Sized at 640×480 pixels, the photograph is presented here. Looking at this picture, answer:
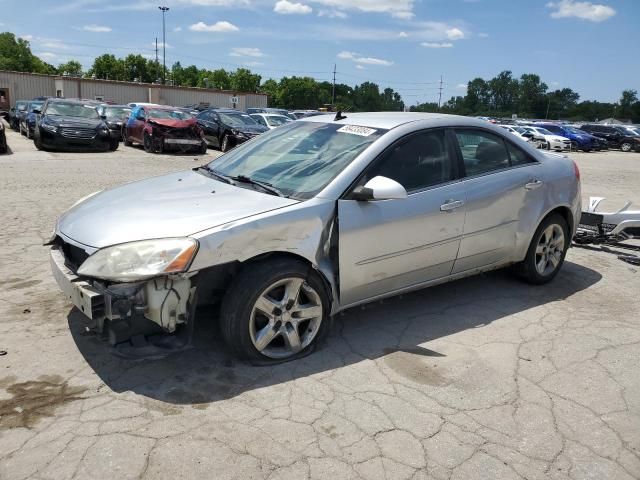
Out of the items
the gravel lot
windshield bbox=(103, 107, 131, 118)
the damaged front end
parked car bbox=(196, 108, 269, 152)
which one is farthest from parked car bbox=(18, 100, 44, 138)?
the damaged front end

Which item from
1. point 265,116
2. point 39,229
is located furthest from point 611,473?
point 265,116

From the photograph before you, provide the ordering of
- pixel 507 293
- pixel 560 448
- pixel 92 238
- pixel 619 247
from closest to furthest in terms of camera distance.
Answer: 1. pixel 560 448
2. pixel 92 238
3. pixel 507 293
4. pixel 619 247

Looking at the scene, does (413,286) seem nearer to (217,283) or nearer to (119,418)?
(217,283)

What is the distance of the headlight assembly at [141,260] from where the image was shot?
293 centimetres

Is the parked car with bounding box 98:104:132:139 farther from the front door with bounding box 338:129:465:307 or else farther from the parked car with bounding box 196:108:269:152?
the front door with bounding box 338:129:465:307

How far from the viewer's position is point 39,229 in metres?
6.50

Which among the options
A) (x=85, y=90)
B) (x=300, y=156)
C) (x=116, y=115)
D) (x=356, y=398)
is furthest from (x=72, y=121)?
(x=85, y=90)

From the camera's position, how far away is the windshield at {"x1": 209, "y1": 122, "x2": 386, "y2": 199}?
3.71 meters

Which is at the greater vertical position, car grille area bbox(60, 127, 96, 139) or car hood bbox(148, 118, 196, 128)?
car hood bbox(148, 118, 196, 128)

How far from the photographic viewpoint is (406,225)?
383 cm

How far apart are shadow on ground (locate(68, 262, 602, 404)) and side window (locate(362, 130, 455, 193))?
111cm

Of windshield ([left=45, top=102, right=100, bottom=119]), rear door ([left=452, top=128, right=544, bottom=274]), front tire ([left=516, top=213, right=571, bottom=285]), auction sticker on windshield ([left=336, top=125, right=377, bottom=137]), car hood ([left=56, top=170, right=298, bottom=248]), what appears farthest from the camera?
windshield ([left=45, top=102, right=100, bottom=119])

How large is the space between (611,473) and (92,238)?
3090mm

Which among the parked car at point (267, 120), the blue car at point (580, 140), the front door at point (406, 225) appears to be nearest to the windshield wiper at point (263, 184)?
the front door at point (406, 225)
